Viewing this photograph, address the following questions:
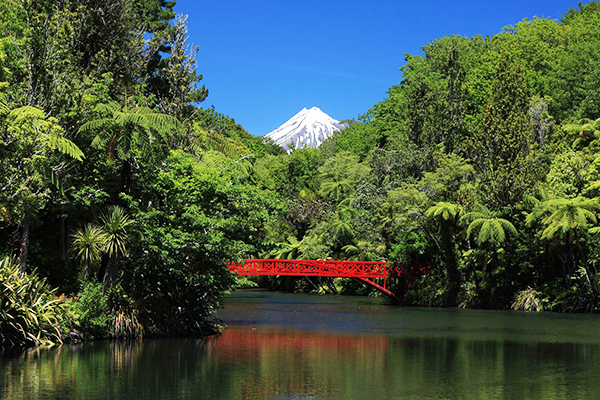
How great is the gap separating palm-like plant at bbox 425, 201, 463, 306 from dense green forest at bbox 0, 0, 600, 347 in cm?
12

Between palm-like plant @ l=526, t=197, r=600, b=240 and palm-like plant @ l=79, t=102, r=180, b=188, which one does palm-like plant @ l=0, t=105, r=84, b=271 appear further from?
palm-like plant @ l=526, t=197, r=600, b=240

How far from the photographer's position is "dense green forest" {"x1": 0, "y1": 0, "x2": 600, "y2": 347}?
22484 mm

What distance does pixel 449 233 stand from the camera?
4362 centimetres

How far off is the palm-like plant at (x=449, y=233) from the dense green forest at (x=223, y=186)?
0.40 feet

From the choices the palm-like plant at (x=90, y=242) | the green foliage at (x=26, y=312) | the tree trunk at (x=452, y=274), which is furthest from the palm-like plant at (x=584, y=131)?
the green foliage at (x=26, y=312)

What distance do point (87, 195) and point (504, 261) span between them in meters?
25.2

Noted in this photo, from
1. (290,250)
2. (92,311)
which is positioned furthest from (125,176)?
(290,250)

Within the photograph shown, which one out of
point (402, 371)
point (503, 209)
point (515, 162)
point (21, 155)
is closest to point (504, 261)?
point (503, 209)

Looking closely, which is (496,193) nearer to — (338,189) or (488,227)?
(488,227)

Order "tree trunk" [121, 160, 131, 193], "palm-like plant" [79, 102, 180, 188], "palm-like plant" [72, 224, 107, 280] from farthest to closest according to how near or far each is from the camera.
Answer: "tree trunk" [121, 160, 131, 193], "palm-like plant" [79, 102, 180, 188], "palm-like plant" [72, 224, 107, 280]

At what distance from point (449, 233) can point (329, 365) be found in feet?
85.0

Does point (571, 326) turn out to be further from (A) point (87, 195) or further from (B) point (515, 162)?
(A) point (87, 195)

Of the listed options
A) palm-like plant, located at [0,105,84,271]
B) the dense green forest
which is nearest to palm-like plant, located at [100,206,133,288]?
the dense green forest

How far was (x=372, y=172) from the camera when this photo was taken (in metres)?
57.4
